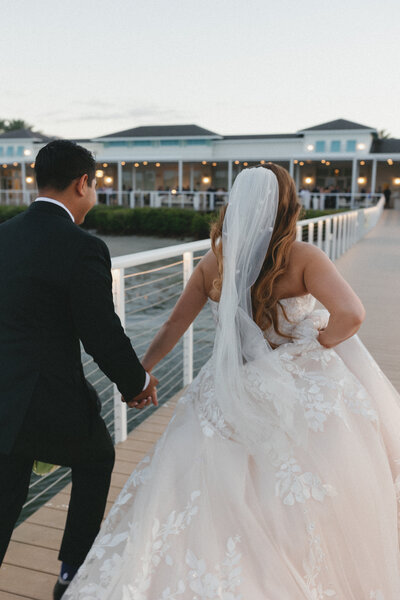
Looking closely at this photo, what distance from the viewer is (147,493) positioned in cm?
180

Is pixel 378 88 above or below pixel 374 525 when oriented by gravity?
above

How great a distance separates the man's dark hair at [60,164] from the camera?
1653 mm

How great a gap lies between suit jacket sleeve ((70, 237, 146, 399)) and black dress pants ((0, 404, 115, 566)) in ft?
0.65

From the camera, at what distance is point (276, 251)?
1.89m

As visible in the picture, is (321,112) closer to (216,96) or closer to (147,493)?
(216,96)

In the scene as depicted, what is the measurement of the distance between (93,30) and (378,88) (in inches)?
1091

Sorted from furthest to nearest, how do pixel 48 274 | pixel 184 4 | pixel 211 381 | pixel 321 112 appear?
1. pixel 321 112
2. pixel 184 4
3. pixel 211 381
4. pixel 48 274

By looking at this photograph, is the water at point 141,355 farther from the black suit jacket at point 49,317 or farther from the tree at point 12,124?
A: the tree at point 12,124

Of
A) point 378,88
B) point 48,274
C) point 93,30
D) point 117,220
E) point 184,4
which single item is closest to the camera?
point 48,274

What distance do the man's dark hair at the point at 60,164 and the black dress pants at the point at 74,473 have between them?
2.24ft

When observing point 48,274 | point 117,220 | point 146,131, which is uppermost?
point 146,131

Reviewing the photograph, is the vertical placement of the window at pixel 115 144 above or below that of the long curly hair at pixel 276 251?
above

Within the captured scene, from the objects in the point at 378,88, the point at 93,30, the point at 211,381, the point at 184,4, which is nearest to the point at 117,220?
the point at 184,4

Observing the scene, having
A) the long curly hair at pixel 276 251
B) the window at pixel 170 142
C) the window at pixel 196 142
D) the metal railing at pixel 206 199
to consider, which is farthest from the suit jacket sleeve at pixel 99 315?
the window at pixel 170 142
